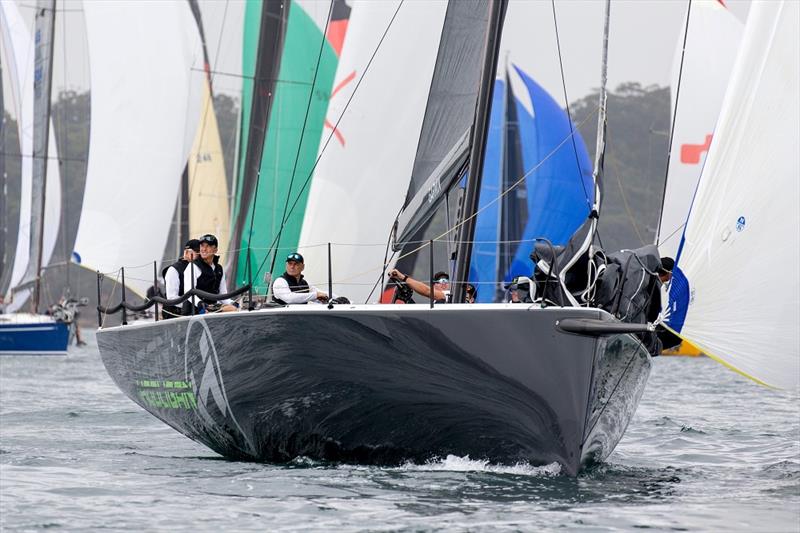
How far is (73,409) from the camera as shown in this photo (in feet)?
42.2

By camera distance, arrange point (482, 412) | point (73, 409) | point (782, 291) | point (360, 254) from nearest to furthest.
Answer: point (782, 291), point (482, 412), point (360, 254), point (73, 409)

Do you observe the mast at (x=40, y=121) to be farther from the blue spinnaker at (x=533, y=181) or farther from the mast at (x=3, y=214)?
the blue spinnaker at (x=533, y=181)

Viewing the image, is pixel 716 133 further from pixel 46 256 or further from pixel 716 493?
pixel 46 256

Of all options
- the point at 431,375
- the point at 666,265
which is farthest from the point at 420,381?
the point at 666,265

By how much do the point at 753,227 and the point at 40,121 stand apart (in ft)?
74.9

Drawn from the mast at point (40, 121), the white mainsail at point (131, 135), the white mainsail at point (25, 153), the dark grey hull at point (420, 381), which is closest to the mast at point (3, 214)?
the white mainsail at point (25, 153)

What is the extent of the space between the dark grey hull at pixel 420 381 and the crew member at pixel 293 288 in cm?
42

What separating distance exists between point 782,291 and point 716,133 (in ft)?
3.06

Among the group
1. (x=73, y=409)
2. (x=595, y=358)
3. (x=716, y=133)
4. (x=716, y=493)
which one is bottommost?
(x=73, y=409)

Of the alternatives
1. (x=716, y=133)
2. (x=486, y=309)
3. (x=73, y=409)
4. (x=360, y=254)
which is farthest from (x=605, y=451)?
(x=73, y=409)

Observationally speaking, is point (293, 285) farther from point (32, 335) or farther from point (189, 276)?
point (32, 335)

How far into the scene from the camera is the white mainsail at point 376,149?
449 inches

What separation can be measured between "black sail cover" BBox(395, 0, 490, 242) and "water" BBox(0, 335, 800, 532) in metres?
2.10

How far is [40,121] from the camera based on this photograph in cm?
2797
